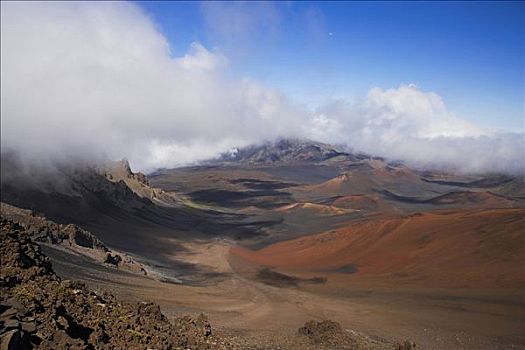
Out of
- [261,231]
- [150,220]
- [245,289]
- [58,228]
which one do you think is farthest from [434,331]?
[150,220]

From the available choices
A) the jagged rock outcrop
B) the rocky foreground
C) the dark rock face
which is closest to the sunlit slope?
the jagged rock outcrop

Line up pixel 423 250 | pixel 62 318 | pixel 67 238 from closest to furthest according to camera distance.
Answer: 1. pixel 62 318
2. pixel 67 238
3. pixel 423 250

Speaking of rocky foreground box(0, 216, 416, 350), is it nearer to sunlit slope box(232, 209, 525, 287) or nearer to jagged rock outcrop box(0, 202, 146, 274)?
sunlit slope box(232, 209, 525, 287)

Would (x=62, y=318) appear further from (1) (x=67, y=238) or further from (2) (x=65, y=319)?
(1) (x=67, y=238)

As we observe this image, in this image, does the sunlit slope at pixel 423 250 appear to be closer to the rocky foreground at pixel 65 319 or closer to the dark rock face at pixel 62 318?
the rocky foreground at pixel 65 319

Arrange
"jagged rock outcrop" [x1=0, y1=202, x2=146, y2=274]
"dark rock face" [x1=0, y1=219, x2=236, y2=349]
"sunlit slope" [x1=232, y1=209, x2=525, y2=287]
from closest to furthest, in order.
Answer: "dark rock face" [x1=0, y1=219, x2=236, y2=349]
"sunlit slope" [x1=232, y1=209, x2=525, y2=287]
"jagged rock outcrop" [x1=0, y1=202, x2=146, y2=274]

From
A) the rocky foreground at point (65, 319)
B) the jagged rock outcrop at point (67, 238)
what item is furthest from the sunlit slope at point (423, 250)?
the rocky foreground at point (65, 319)

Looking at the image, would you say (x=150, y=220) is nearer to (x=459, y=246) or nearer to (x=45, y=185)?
(x=45, y=185)

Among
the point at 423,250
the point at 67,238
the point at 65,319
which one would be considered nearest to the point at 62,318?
the point at 65,319

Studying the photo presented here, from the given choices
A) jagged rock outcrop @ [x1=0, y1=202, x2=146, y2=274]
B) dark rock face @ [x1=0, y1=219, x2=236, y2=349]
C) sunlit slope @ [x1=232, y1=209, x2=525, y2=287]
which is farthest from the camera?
jagged rock outcrop @ [x1=0, y1=202, x2=146, y2=274]
